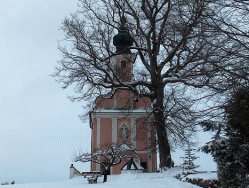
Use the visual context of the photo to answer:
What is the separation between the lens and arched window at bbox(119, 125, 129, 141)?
122 ft

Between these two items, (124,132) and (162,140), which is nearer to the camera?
(162,140)

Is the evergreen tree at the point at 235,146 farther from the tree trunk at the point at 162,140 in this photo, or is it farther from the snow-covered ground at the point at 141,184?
the tree trunk at the point at 162,140

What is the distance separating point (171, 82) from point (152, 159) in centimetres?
1686

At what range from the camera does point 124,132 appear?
37.5 meters

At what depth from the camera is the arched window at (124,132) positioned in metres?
37.3

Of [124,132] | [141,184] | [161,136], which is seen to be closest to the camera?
[141,184]

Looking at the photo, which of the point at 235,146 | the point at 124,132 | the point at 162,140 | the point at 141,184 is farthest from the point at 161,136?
the point at 124,132

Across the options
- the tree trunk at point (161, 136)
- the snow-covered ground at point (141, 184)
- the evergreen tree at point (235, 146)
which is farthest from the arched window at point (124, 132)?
the evergreen tree at point (235, 146)

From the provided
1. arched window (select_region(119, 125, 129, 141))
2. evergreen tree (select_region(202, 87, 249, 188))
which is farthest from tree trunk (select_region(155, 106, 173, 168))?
arched window (select_region(119, 125, 129, 141))

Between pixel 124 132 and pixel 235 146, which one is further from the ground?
pixel 124 132

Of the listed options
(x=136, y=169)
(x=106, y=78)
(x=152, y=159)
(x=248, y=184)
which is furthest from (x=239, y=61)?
(x=152, y=159)

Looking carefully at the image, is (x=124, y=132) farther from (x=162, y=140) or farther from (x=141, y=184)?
(x=141, y=184)

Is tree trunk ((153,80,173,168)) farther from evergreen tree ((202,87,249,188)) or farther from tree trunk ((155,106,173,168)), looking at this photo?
evergreen tree ((202,87,249,188))

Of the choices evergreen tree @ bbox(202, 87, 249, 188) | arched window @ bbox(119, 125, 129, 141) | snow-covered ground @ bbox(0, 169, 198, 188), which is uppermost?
arched window @ bbox(119, 125, 129, 141)
